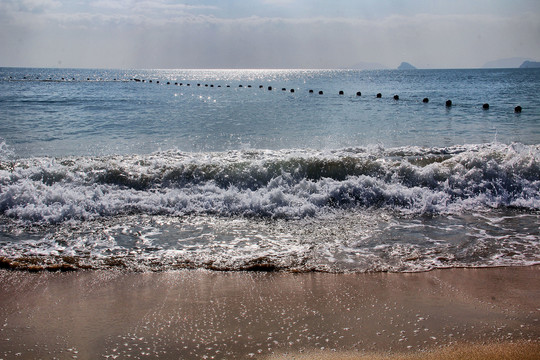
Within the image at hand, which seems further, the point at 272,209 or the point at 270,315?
the point at 272,209

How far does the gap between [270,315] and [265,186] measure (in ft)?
17.6

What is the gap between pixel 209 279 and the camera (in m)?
4.66

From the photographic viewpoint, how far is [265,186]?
9031mm

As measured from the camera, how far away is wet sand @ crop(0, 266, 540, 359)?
10.8ft

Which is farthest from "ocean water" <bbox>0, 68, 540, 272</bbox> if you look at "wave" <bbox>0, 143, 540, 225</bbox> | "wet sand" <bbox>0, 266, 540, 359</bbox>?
"wet sand" <bbox>0, 266, 540, 359</bbox>

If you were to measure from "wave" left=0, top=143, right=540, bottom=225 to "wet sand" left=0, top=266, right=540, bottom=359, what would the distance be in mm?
2599

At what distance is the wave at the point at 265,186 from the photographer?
7.38 meters

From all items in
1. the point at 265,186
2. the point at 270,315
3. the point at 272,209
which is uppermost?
the point at 265,186

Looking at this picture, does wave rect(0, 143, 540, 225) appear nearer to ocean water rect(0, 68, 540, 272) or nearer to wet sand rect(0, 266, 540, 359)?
ocean water rect(0, 68, 540, 272)

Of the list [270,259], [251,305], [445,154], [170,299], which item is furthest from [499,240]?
[445,154]

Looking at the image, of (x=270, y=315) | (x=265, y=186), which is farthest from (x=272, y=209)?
(x=270, y=315)

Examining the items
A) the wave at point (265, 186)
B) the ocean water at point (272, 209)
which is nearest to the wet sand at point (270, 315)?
the ocean water at point (272, 209)

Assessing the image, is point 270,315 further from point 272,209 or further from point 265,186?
point 265,186

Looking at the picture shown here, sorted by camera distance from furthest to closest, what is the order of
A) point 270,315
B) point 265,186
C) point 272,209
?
point 265,186 < point 272,209 < point 270,315
